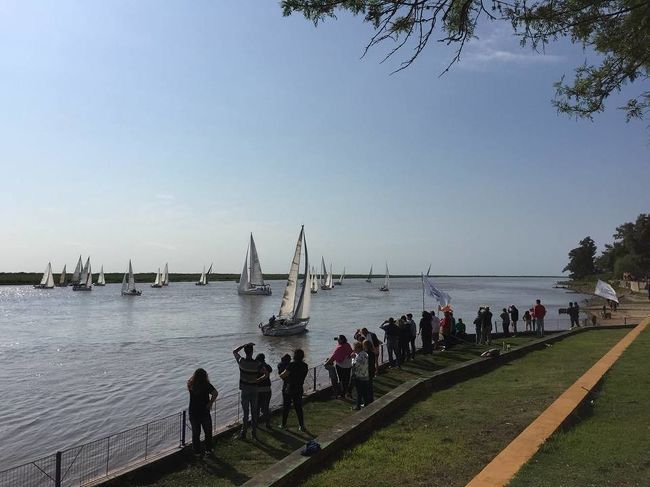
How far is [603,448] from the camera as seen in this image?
24.0 ft

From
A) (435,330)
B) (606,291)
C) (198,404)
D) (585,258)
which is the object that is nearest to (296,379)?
(198,404)

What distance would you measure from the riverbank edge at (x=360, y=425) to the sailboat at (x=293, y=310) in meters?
25.0

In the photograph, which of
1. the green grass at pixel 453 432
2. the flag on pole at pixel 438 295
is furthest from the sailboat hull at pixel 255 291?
the green grass at pixel 453 432

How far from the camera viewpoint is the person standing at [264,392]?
10.4 m

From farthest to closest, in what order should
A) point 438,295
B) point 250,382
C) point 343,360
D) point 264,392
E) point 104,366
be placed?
Result: point 438,295, point 104,366, point 343,360, point 264,392, point 250,382

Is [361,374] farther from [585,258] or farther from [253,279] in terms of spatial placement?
[585,258]

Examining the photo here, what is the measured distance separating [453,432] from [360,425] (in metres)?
1.62

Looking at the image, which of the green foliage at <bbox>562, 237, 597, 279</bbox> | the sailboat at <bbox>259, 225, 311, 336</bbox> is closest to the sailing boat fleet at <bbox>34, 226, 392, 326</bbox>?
the sailboat at <bbox>259, 225, 311, 336</bbox>

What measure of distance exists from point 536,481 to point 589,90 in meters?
7.47

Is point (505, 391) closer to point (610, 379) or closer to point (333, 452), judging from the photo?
point (610, 379)

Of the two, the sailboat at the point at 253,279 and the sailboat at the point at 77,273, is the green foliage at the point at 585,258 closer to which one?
the sailboat at the point at 253,279

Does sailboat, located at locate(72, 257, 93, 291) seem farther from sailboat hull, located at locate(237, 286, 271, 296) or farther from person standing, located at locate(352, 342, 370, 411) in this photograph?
person standing, located at locate(352, 342, 370, 411)

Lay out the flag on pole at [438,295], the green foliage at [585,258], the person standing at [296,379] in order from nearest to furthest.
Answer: the person standing at [296,379] → the flag on pole at [438,295] → the green foliage at [585,258]

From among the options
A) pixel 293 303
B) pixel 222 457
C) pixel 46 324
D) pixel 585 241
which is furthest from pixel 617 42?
pixel 585 241
